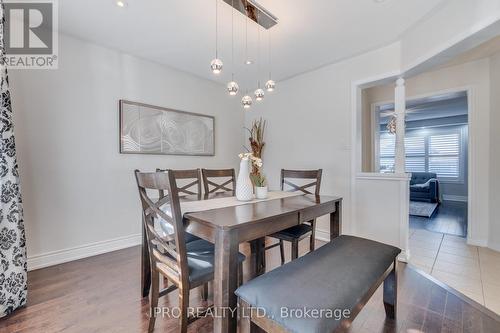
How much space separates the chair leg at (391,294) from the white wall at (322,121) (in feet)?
5.04

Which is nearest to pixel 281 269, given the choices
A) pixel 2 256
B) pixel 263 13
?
pixel 2 256

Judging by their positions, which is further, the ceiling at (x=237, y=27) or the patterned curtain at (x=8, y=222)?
the ceiling at (x=237, y=27)

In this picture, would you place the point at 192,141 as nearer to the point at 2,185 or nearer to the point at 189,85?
the point at 189,85

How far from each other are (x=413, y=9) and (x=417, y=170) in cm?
706

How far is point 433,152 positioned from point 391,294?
7.59m

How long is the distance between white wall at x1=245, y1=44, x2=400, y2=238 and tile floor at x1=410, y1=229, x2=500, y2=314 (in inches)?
36.6

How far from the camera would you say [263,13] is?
2.05 metres

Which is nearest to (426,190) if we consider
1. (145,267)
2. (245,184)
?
(245,184)

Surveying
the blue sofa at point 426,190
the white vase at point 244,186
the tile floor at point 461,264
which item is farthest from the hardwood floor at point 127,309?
the blue sofa at point 426,190

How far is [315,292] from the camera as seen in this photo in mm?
1011

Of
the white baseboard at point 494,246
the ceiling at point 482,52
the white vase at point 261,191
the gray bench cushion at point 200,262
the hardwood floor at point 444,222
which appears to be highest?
the ceiling at point 482,52

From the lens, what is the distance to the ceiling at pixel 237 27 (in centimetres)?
204

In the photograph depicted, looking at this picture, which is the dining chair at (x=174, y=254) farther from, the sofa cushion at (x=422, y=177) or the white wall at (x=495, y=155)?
the sofa cushion at (x=422, y=177)

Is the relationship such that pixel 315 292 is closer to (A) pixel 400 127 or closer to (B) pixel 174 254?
(B) pixel 174 254
